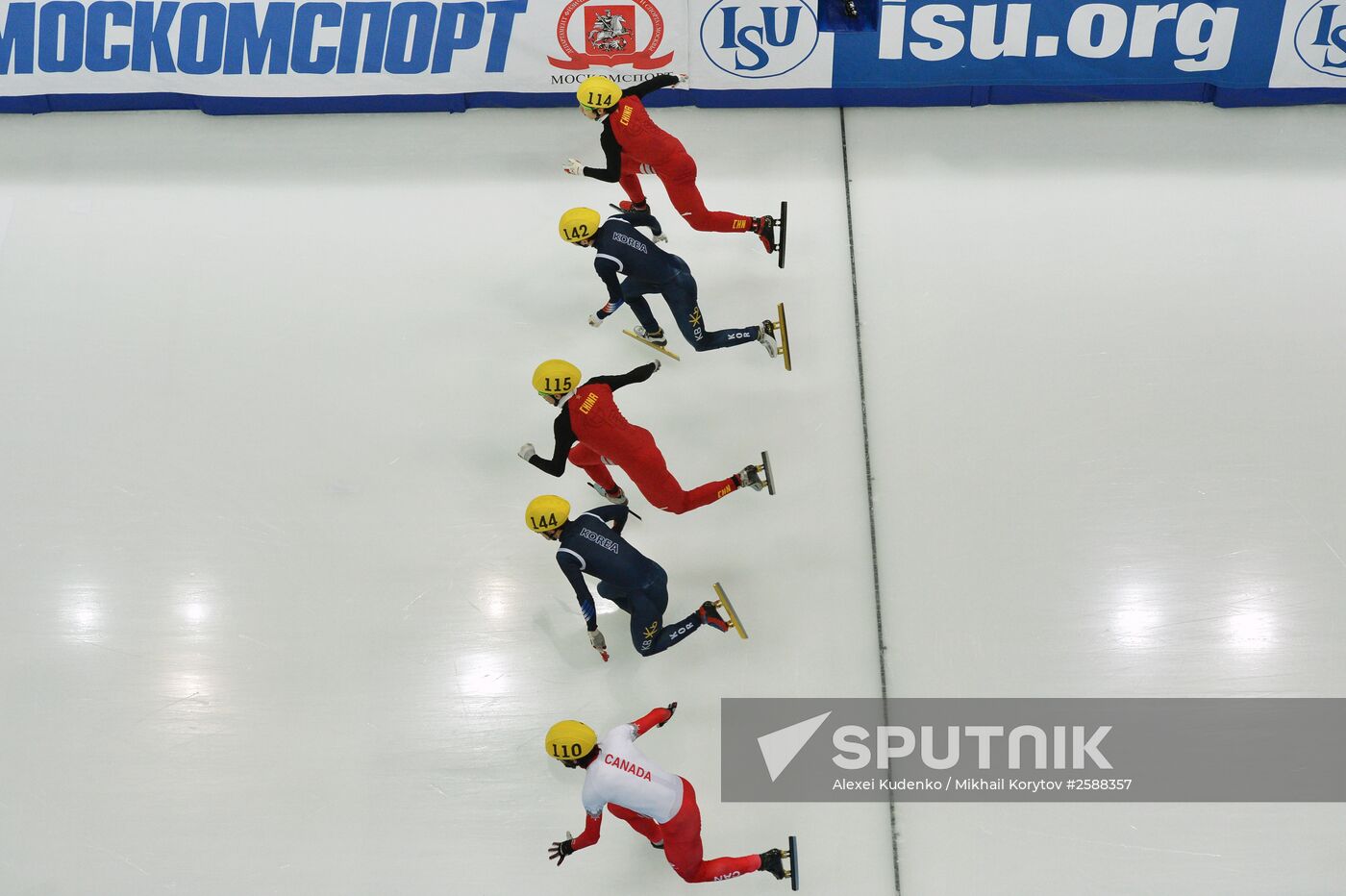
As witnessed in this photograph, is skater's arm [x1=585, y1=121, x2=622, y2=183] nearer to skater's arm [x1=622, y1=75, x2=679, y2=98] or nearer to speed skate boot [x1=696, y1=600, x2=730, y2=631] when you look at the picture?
skater's arm [x1=622, y1=75, x2=679, y2=98]

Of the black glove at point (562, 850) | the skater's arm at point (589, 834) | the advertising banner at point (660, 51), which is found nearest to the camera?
the skater's arm at point (589, 834)

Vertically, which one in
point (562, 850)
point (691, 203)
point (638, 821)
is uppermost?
point (691, 203)

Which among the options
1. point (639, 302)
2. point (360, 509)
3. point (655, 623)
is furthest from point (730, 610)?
point (360, 509)

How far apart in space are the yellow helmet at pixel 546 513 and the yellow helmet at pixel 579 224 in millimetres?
1755

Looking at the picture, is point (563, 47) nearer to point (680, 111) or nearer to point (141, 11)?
point (680, 111)

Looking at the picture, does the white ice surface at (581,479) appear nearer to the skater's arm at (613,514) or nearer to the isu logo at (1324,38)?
the isu logo at (1324,38)

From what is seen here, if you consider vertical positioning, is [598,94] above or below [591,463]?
above

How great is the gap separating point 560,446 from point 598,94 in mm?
2313

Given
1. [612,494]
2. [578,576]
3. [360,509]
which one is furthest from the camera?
[360,509]

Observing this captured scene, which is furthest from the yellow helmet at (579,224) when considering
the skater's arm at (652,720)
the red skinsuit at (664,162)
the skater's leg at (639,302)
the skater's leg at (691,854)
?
the skater's leg at (691,854)

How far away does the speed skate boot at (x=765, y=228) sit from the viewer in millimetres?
7578

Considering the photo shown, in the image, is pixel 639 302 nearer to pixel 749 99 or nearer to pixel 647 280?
pixel 647 280

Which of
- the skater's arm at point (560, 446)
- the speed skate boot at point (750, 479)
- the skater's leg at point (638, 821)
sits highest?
the skater's arm at point (560, 446)

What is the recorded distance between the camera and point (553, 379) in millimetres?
6129
